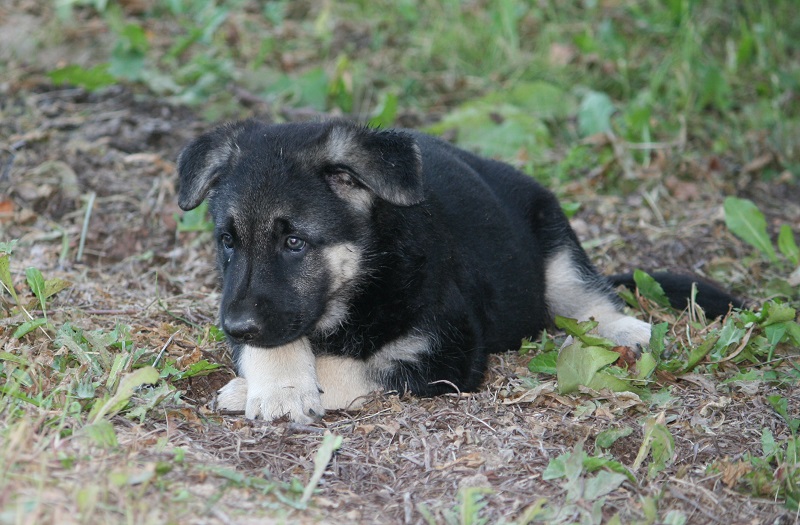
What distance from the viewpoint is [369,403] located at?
13.5ft

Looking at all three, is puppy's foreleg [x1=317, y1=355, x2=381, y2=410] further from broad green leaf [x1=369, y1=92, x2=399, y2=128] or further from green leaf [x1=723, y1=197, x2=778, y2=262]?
broad green leaf [x1=369, y1=92, x2=399, y2=128]

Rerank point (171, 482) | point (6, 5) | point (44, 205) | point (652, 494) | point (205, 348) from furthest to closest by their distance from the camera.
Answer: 1. point (6, 5)
2. point (44, 205)
3. point (205, 348)
4. point (652, 494)
5. point (171, 482)

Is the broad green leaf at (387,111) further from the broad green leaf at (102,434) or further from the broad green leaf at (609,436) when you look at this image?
the broad green leaf at (102,434)

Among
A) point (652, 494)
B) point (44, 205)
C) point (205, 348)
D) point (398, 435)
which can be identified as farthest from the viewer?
point (44, 205)

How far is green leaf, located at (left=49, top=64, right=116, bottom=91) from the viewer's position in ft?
23.7

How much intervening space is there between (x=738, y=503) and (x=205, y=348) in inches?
98.7

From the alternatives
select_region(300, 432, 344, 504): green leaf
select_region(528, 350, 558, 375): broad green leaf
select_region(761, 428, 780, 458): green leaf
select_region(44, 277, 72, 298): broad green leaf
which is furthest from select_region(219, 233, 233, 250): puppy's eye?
select_region(761, 428, 780, 458): green leaf

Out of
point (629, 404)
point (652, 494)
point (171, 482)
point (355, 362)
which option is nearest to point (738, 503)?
point (652, 494)

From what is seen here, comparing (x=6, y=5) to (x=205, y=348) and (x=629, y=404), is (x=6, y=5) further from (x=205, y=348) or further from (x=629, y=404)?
(x=629, y=404)

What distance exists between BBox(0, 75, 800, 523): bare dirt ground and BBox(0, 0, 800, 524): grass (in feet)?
0.05

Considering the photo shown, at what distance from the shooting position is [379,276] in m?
4.19

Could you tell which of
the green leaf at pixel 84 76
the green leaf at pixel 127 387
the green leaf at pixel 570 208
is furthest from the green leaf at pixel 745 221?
the green leaf at pixel 84 76

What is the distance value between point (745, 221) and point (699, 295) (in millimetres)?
1049

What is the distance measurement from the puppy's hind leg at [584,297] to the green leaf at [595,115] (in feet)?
7.39
